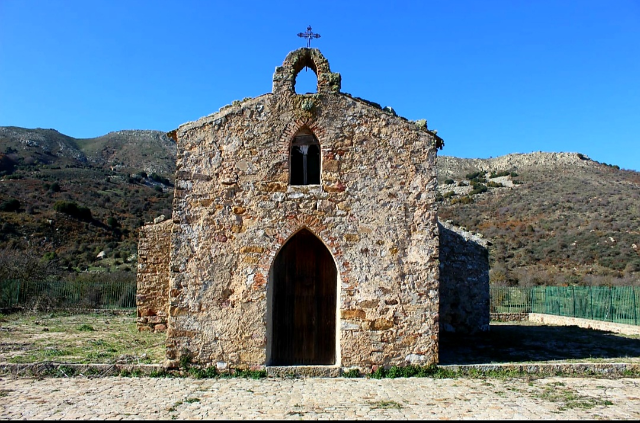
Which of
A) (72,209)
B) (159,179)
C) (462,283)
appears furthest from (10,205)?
(462,283)

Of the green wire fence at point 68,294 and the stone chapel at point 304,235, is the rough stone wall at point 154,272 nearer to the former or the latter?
the stone chapel at point 304,235

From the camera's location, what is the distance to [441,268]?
14.2m

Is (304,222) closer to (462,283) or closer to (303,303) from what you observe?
(303,303)

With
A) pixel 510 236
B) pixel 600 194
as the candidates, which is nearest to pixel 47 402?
pixel 510 236

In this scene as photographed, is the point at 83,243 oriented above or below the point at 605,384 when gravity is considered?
above

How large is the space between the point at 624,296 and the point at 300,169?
43.6 ft

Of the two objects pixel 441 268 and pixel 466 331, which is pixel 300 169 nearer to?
pixel 441 268

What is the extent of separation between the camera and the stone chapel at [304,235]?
909cm

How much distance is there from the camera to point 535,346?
41.8 ft

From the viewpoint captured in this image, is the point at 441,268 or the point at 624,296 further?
the point at 624,296

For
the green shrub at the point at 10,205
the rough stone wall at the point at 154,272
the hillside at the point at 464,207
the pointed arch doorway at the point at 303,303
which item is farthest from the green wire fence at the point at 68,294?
the pointed arch doorway at the point at 303,303

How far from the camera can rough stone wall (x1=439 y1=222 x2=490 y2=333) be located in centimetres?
1422

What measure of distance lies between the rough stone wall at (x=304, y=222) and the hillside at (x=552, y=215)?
1854 centimetres

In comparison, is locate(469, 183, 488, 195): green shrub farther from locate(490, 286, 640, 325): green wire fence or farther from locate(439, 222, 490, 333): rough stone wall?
locate(439, 222, 490, 333): rough stone wall
